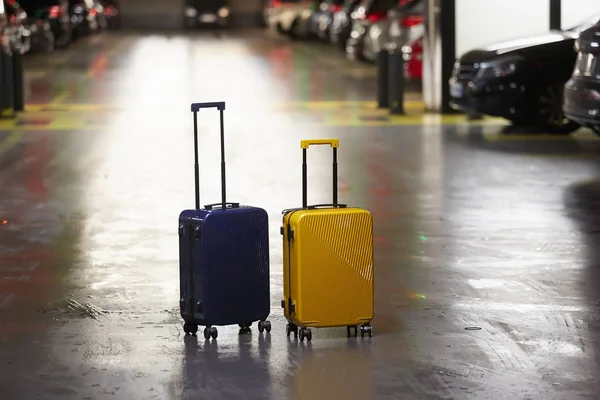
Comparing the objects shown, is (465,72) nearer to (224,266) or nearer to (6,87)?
(6,87)

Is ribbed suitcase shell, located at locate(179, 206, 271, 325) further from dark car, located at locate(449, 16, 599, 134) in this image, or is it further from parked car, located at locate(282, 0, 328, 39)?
parked car, located at locate(282, 0, 328, 39)

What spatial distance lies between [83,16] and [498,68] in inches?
1093

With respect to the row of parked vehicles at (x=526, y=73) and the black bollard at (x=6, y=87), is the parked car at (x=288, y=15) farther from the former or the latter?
the black bollard at (x=6, y=87)

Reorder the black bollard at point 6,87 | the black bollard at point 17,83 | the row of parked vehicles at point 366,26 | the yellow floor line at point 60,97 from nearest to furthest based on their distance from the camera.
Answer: the black bollard at point 6,87
the black bollard at point 17,83
the yellow floor line at point 60,97
the row of parked vehicles at point 366,26

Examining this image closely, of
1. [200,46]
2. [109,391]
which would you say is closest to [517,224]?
[109,391]

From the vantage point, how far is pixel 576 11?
17.7 m

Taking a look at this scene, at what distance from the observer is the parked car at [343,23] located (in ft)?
115

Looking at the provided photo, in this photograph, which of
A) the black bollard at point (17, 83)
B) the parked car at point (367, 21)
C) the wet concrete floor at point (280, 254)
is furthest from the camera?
the parked car at point (367, 21)

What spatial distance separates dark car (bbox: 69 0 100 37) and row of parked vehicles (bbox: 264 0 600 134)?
16.2 meters

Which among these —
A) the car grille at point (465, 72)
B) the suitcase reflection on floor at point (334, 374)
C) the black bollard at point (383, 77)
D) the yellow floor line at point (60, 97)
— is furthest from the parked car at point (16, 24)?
the suitcase reflection on floor at point (334, 374)

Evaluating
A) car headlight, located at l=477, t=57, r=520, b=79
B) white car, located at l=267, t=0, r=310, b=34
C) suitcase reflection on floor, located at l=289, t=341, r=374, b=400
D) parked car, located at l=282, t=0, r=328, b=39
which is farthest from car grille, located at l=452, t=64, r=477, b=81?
white car, located at l=267, t=0, r=310, b=34

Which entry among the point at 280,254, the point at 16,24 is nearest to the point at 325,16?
the point at 16,24

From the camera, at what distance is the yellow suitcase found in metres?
6.44

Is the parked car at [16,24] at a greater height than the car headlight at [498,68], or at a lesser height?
greater
